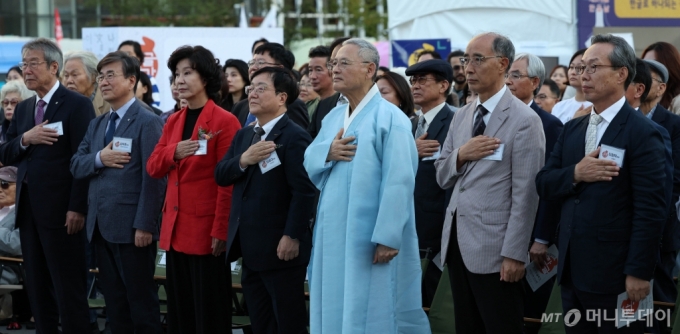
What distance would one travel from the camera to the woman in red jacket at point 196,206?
5.80 metres

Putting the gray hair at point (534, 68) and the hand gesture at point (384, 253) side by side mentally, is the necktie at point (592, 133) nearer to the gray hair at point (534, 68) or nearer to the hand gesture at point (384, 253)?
the hand gesture at point (384, 253)

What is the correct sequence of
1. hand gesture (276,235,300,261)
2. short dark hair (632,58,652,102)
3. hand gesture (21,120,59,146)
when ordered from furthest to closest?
hand gesture (21,120,59,146), hand gesture (276,235,300,261), short dark hair (632,58,652,102)

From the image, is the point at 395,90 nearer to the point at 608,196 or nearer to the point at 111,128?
the point at 111,128

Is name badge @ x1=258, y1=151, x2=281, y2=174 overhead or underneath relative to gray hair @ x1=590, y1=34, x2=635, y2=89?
underneath

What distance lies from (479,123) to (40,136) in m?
3.36

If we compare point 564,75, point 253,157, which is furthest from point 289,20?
point 253,157

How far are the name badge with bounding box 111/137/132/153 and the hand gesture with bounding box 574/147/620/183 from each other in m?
3.15

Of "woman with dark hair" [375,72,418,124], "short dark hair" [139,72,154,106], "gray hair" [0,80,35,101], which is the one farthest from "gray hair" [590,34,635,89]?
"gray hair" [0,80,35,101]

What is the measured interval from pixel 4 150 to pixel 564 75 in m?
6.52

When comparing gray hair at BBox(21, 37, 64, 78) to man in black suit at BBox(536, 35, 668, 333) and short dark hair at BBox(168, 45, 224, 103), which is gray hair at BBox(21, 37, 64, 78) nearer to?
short dark hair at BBox(168, 45, 224, 103)

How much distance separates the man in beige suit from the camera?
473cm

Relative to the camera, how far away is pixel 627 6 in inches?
544

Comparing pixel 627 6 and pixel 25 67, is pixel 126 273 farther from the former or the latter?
pixel 627 6

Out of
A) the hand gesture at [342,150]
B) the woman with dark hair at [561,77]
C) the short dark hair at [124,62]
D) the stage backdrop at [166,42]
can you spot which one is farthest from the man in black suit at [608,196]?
the stage backdrop at [166,42]
